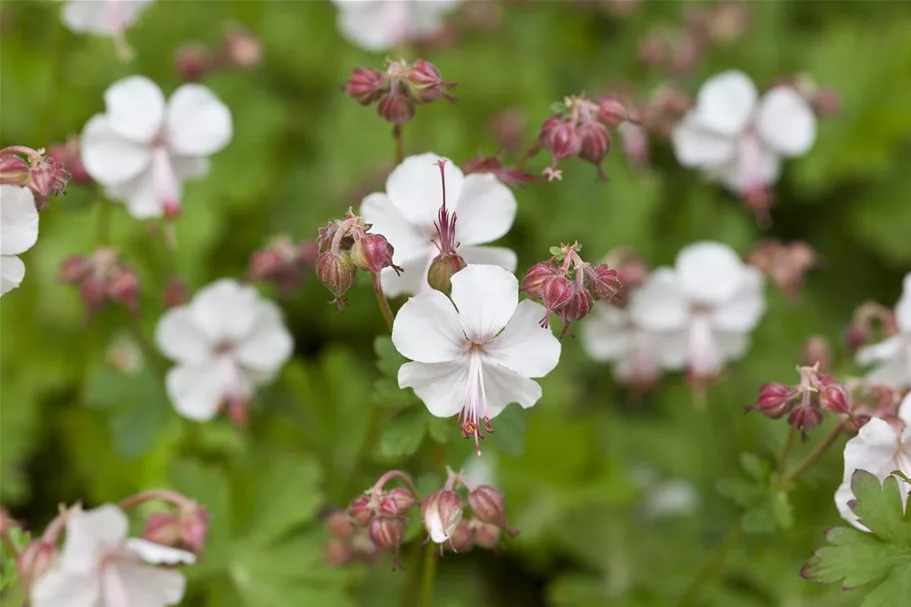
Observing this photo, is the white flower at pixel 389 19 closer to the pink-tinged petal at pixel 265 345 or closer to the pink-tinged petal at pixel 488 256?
the pink-tinged petal at pixel 265 345

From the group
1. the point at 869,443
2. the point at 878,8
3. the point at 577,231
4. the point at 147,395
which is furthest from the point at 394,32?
the point at 878,8

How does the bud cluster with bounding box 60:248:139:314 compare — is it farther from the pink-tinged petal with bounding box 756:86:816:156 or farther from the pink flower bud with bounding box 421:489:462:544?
the pink-tinged petal with bounding box 756:86:816:156

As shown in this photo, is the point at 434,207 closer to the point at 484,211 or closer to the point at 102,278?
the point at 484,211

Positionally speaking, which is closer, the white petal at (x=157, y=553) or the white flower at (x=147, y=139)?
the white petal at (x=157, y=553)

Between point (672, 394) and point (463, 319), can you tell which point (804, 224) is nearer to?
point (672, 394)

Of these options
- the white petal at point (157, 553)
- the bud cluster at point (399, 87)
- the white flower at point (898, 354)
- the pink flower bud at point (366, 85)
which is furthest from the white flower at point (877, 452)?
the white petal at point (157, 553)

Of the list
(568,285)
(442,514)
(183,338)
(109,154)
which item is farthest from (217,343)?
(568,285)
